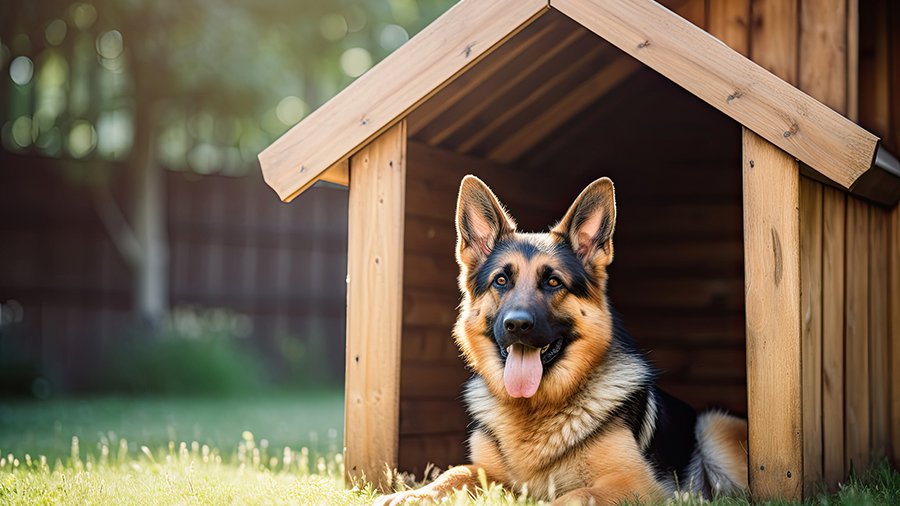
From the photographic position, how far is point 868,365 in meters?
5.23

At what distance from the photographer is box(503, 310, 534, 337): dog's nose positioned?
4160 millimetres

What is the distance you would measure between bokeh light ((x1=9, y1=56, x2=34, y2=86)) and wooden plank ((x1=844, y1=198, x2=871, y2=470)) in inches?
406

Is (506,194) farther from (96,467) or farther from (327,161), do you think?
(96,467)

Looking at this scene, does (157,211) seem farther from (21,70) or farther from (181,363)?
(21,70)

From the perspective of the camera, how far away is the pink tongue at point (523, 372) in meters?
4.39

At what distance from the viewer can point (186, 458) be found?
17.7ft

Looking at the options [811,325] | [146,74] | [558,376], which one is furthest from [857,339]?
[146,74]

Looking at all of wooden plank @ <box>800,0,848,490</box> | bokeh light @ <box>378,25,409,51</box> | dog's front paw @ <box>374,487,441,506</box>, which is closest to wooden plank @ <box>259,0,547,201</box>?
wooden plank @ <box>800,0,848,490</box>

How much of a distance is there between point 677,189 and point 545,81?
78.0 inches

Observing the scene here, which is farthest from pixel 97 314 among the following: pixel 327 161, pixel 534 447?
pixel 534 447

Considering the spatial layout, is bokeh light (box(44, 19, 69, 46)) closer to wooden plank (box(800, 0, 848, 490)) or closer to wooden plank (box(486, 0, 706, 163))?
wooden plank (box(486, 0, 706, 163))

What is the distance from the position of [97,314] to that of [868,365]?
9761mm

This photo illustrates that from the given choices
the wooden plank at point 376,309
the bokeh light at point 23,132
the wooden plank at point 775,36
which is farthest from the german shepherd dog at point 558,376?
the bokeh light at point 23,132

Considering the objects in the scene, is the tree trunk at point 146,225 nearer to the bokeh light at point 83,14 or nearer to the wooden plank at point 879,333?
the bokeh light at point 83,14
